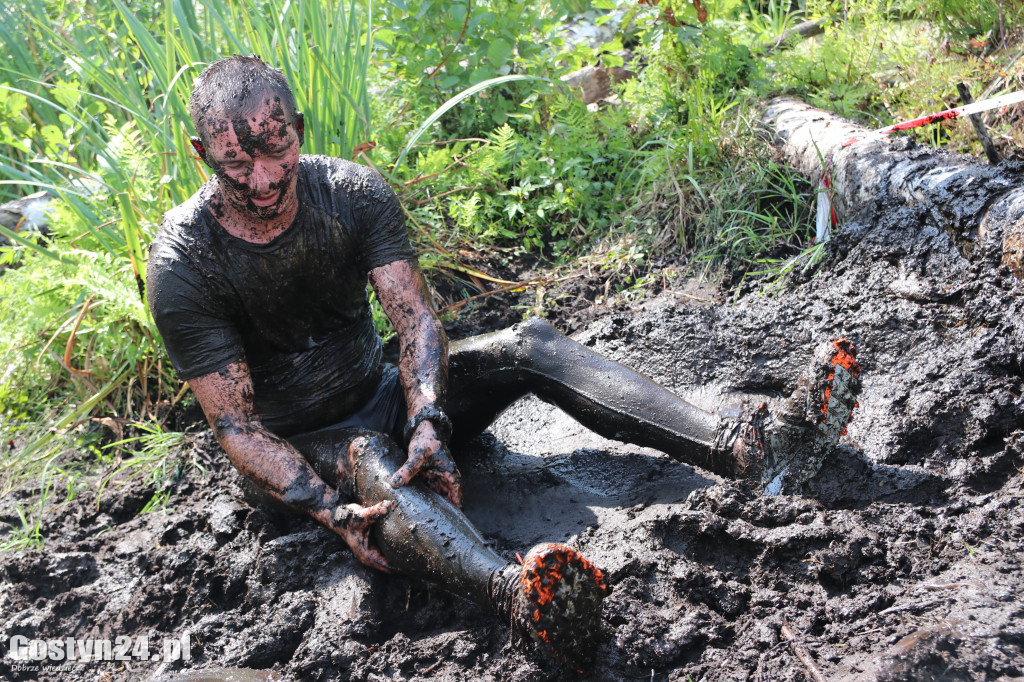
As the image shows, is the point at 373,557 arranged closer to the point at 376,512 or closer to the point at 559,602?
the point at 376,512

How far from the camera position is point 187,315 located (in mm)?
2477

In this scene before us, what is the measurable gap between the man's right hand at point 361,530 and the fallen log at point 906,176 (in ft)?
7.34

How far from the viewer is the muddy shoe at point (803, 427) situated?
2.30 meters

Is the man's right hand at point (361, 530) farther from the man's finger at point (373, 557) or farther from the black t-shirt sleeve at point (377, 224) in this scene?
the black t-shirt sleeve at point (377, 224)

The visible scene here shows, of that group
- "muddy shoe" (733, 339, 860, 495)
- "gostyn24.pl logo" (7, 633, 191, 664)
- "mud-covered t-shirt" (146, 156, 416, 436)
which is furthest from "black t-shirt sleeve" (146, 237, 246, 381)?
"muddy shoe" (733, 339, 860, 495)

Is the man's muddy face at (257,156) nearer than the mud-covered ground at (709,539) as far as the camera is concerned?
No

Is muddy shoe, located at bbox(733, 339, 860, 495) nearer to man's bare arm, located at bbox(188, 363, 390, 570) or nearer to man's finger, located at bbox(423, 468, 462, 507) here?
man's finger, located at bbox(423, 468, 462, 507)

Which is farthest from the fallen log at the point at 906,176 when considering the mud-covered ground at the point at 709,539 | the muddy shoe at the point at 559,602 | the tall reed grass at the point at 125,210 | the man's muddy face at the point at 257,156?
the man's muddy face at the point at 257,156

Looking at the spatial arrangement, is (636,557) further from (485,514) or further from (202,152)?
(202,152)

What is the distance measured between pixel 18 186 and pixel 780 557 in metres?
5.46

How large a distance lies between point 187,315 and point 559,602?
143 cm

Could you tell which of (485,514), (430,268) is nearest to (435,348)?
(485,514)

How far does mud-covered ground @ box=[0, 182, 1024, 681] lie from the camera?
199cm

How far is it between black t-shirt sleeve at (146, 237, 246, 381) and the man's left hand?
66 centimetres
